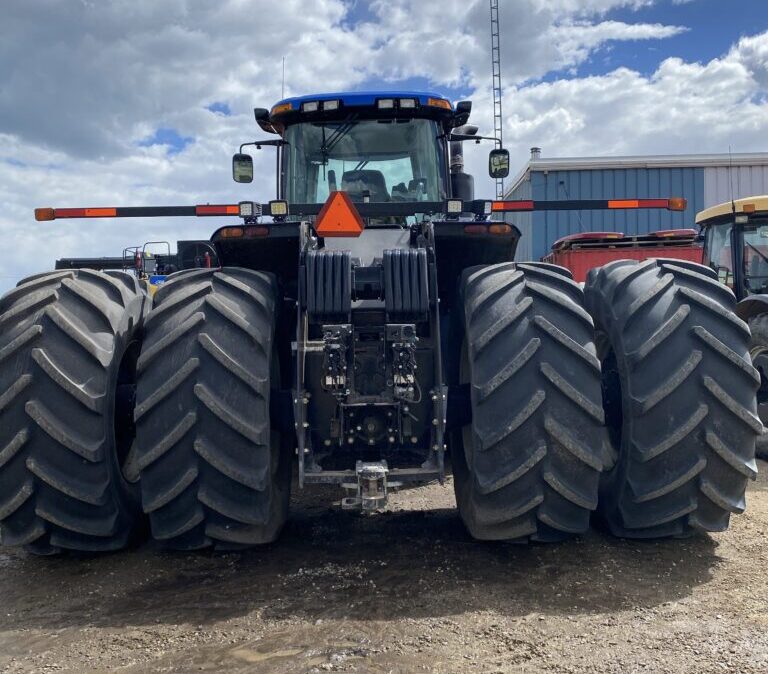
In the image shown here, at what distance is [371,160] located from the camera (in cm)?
529

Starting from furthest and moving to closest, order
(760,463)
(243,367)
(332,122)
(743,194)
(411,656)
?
(743,194)
(760,463)
(332,122)
(243,367)
(411,656)

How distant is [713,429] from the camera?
3.55 m

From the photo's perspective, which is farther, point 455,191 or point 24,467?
point 455,191

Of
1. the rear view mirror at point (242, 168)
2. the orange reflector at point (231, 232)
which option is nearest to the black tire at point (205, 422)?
the orange reflector at point (231, 232)

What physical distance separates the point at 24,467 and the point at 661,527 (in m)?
3.16

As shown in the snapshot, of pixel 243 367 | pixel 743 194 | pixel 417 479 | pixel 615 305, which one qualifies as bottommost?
pixel 417 479

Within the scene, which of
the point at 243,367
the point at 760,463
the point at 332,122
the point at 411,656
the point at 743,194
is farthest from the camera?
the point at 743,194

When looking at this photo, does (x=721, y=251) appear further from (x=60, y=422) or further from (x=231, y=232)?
(x=60, y=422)

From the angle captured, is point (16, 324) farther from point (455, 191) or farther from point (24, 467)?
point (455, 191)

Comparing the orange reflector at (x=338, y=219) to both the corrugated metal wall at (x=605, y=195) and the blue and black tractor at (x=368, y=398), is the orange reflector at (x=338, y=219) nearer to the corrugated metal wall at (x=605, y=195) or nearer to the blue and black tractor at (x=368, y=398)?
the blue and black tractor at (x=368, y=398)

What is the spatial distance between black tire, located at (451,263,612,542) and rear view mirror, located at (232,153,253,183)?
3177 millimetres

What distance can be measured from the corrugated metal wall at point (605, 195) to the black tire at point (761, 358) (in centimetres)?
977

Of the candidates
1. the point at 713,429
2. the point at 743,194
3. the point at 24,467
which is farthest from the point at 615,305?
the point at 743,194

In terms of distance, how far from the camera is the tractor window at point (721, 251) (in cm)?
872
